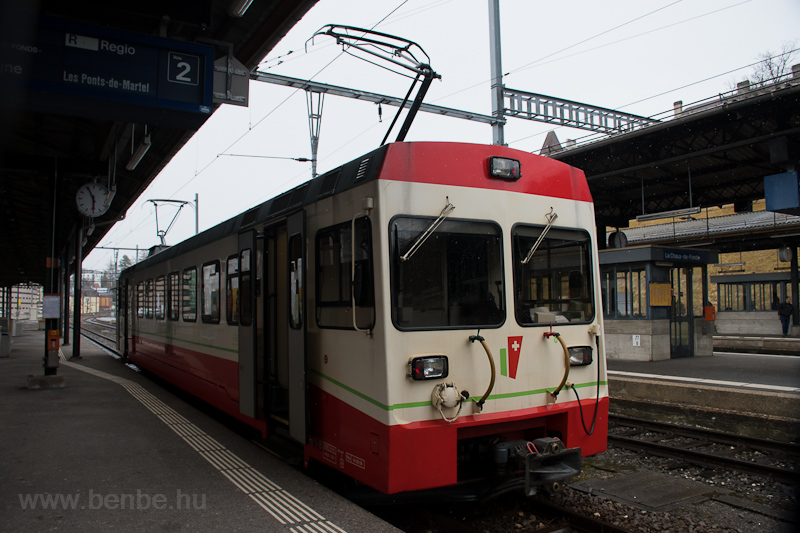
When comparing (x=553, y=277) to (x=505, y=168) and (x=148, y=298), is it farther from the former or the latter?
(x=148, y=298)

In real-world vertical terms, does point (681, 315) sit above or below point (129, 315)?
below

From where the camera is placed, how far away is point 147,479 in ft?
17.6

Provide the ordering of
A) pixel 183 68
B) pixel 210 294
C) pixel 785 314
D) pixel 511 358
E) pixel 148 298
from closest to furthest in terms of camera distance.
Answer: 1. pixel 511 358
2. pixel 183 68
3. pixel 210 294
4. pixel 148 298
5. pixel 785 314

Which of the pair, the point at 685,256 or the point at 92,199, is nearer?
the point at 92,199

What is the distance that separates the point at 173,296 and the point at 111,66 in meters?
5.65

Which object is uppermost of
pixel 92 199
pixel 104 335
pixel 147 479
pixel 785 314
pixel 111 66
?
pixel 111 66

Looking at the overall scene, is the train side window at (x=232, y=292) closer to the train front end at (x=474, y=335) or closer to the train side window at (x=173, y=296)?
the train front end at (x=474, y=335)

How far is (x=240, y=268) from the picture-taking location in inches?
287

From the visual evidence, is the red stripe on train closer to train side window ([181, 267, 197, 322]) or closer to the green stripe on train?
the green stripe on train

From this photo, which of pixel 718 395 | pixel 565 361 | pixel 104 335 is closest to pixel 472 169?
pixel 565 361

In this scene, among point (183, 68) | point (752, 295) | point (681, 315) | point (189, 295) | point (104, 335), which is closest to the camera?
point (183, 68)

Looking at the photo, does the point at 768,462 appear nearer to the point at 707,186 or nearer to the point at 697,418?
the point at 697,418

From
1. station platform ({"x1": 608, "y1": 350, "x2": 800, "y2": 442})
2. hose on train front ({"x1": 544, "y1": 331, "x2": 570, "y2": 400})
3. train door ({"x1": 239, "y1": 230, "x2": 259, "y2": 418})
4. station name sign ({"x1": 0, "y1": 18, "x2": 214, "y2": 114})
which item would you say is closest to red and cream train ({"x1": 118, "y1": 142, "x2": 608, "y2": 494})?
hose on train front ({"x1": 544, "y1": 331, "x2": 570, "y2": 400})

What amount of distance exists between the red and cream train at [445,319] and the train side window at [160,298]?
6602 millimetres
